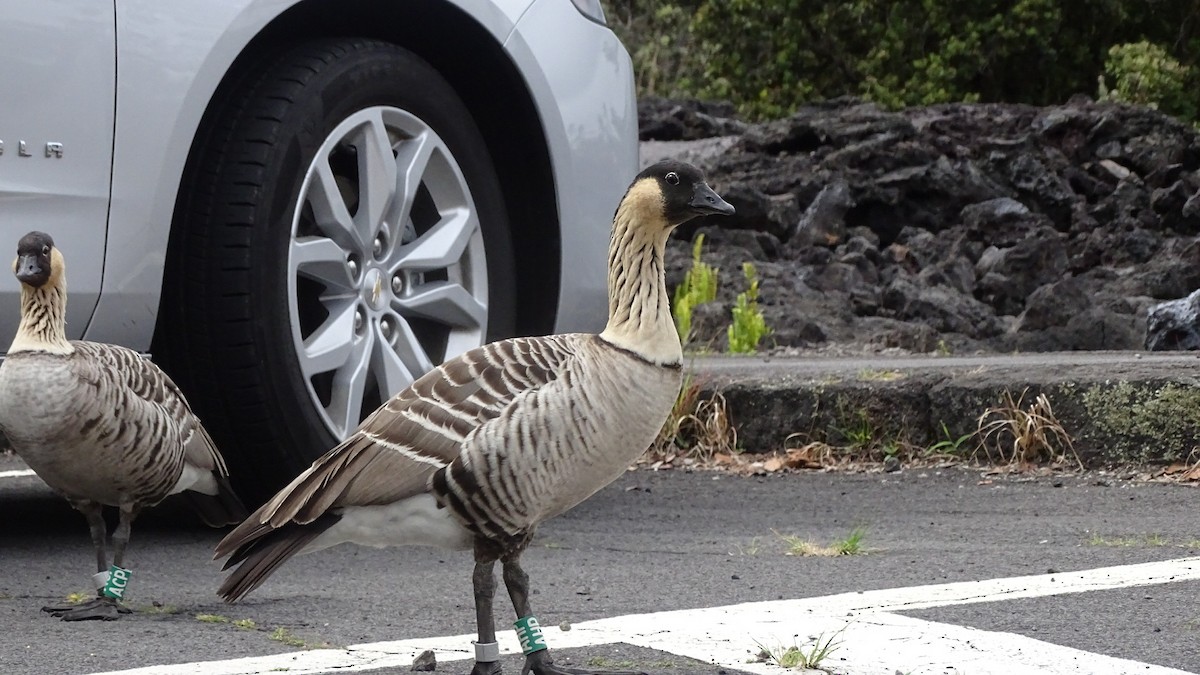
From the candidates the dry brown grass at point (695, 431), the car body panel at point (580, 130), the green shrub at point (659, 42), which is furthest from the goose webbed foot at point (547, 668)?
the green shrub at point (659, 42)

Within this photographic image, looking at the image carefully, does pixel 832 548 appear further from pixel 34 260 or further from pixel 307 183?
pixel 34 260

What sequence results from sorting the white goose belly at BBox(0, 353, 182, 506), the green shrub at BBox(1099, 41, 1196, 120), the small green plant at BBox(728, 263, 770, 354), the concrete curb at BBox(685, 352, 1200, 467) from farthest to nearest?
the green shrub at BBox(1099, 41, 1196, 120), the small green plant at BBox(728, 263, 770, 354), the concrete curb at BBox(685, 352, 1200, 467), the white goose belly at BBox(0, 353, 182, 506)

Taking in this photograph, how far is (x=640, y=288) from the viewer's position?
3684 millimetres

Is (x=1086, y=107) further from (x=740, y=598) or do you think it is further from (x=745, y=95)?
(x=740, y=598)

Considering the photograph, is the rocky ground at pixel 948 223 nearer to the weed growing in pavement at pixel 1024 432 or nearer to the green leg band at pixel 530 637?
the weed growing in pavement at pixel 1024 432

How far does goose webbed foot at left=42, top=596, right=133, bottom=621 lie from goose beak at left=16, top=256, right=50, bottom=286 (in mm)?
848

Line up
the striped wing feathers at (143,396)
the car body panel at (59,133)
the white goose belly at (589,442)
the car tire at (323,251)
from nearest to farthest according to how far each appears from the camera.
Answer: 1. the white goose belly at (589,442)
2. the striped wing feathers at (143,396)
3. the car body panel at (59,133)
4. the car tire at (323,251)

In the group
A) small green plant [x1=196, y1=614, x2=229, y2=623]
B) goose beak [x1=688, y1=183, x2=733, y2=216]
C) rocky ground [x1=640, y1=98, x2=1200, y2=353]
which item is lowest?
rocky ground [x1=640, y1=98, x2=1200, y2=353]

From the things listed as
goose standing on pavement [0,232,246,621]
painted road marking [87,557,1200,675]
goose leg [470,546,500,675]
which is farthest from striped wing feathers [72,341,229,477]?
goose leg [470,546,500,675]

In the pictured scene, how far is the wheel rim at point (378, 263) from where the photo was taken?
5.15 m

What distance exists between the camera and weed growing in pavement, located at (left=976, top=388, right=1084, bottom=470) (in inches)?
260

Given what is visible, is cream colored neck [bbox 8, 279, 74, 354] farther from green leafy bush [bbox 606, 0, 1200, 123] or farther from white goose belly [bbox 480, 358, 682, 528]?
green leafy bush [bbox 606, 0, 1200, 123]

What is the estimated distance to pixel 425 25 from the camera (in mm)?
5750

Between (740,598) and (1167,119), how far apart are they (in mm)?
14831
